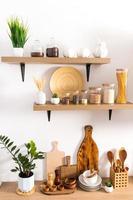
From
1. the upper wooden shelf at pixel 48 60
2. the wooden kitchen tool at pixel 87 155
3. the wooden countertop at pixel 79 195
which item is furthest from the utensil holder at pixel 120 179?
the upper wooden shelf at pixel 48 60

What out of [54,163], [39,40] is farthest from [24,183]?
[39,40]

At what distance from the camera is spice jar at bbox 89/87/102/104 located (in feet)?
4.29

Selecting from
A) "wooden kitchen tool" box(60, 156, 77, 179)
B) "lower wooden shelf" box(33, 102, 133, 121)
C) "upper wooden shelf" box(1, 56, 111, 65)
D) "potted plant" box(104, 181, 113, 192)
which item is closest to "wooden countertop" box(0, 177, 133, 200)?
"potted plant" box(104, 181, 113, 192)

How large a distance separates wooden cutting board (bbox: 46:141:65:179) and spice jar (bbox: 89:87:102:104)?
0.39m

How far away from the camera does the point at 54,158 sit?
4.79ft

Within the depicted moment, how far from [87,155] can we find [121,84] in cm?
53

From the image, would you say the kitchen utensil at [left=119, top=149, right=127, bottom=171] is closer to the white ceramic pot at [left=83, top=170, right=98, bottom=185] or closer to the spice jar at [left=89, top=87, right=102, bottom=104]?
the white ceramic pot at [left=83, top=170, right=98, bottom=185]

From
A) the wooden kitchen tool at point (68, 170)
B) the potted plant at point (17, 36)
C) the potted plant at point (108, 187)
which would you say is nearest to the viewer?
the potted plant at point (17, 36)

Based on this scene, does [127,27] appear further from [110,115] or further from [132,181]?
[132,181]

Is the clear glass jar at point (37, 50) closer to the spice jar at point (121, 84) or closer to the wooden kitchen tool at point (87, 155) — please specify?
the spice jar at point (121, 84)

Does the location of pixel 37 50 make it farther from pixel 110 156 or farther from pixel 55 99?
pixel 110 156

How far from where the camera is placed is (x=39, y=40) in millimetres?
1367

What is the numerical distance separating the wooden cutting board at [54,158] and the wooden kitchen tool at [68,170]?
37 mm

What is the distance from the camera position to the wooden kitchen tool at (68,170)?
1.45 meters
